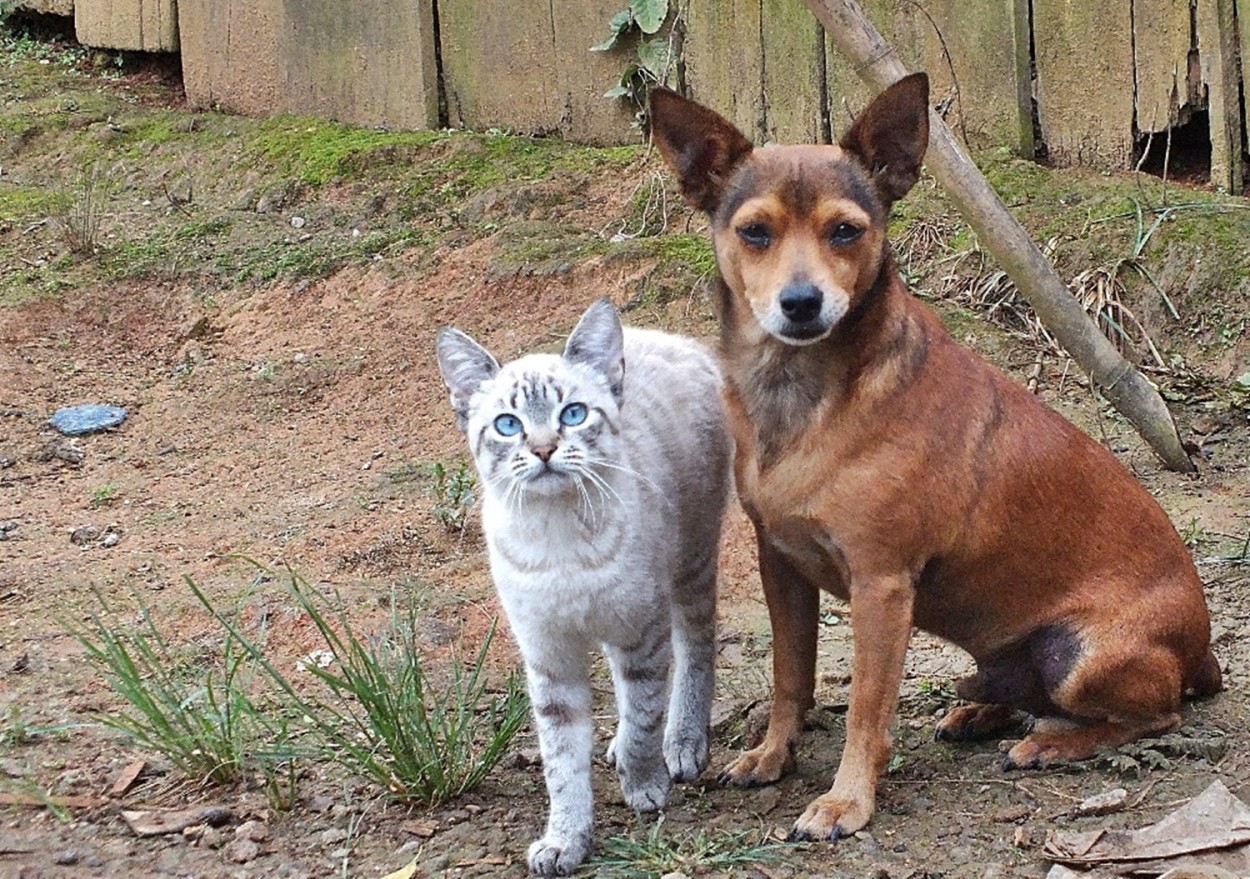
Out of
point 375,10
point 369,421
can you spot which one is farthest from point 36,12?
point 369,421

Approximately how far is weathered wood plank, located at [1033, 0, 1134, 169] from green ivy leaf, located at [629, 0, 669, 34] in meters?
2.00

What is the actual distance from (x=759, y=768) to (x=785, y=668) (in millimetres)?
275

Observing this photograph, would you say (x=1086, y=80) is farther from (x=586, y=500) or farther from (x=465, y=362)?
(x=586, y=500)

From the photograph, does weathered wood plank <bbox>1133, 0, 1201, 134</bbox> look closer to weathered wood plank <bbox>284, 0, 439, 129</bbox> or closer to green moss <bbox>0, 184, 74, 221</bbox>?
weathered wood plank <bbox>284, 0, 439, 129</bbox>

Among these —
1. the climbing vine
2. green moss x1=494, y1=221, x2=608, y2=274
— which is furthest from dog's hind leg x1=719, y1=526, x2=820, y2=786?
the climbing vine

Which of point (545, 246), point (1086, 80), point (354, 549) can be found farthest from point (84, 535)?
point (1086, 80)

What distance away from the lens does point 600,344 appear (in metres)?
3.86

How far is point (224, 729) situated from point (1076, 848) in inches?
83.5

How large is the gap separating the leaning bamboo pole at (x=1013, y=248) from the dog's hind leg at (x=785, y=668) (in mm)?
1762

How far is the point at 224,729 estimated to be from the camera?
3928mm

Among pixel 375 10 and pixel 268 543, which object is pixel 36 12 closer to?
pixel 375 10

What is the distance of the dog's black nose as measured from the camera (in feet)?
11.4

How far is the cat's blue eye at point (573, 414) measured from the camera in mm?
3687

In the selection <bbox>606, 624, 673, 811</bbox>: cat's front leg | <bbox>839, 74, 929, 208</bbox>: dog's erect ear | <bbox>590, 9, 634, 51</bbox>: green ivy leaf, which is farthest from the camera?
<bbox>590, 9, 634, 51</bbox>: green ivy leaf
